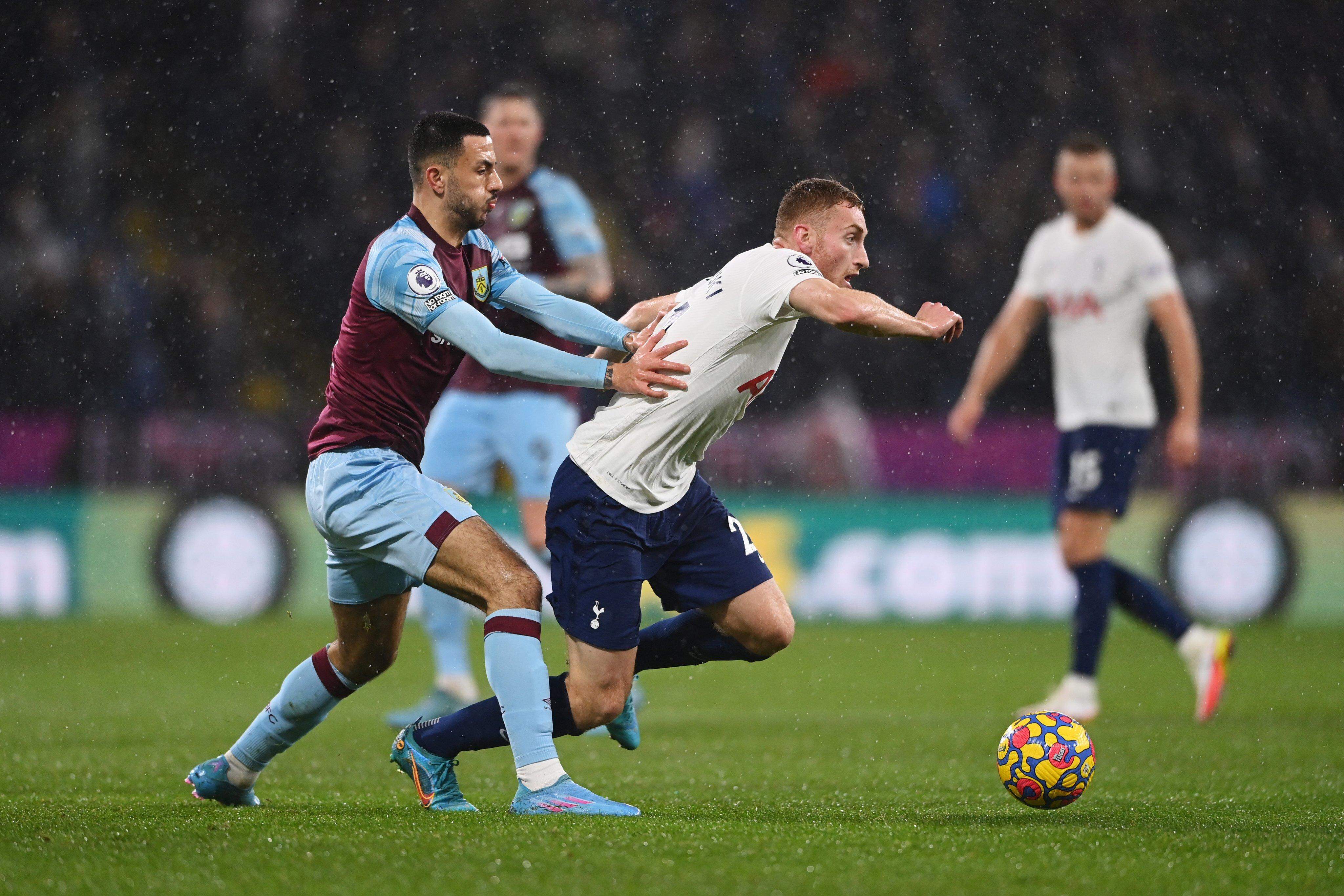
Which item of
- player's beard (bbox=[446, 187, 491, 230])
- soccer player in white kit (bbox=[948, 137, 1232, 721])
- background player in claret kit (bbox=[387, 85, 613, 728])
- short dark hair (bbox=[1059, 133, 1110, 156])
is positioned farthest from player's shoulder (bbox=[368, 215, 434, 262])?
short dark hair (bbox=[1059, 133, 1110, 156])

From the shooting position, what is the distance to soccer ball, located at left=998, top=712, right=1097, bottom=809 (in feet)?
13.3

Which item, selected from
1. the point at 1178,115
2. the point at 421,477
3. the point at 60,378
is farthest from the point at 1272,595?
the point at 60,378

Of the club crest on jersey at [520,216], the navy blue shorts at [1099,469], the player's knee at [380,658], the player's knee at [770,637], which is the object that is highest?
the club crest on jersey at [520,216]

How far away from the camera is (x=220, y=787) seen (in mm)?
4301

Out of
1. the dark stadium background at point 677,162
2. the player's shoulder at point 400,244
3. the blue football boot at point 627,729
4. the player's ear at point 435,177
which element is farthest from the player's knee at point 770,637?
the dark stadium background at point 677,162

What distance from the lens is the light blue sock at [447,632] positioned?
6.36m

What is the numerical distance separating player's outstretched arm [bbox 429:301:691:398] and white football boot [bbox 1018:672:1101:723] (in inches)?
123

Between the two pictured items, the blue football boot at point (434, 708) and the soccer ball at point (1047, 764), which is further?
the blue football boot at point (434, 708)

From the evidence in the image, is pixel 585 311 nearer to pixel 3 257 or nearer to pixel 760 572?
pixel 760 572

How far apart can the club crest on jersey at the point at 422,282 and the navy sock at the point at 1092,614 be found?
355 centimetres

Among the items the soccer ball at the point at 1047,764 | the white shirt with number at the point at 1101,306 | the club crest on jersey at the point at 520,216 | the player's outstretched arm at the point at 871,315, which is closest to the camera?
the player's outstretched arm at the point at 871,315

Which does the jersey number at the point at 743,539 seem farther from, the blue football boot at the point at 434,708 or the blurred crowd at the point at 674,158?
the blurred crowd at the point at 674,158

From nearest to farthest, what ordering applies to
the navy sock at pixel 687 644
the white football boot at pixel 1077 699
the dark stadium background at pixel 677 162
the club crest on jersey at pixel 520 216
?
the navy sock at pixel 687 644, the white football boot at pixel 1077 699, the club crest on jersey at pixel 520 216, the dark stadium background at pixel 677 162

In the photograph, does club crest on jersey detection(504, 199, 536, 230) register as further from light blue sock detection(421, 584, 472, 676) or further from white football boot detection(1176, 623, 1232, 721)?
white football boot detection(1176, 623, 1232, 721)
